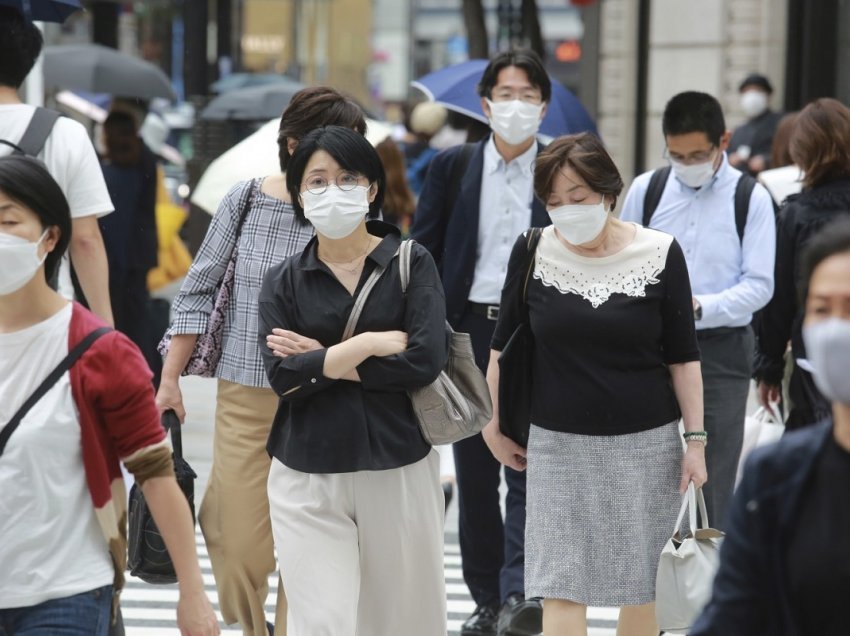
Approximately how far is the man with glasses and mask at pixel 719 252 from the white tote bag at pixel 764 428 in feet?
1.92

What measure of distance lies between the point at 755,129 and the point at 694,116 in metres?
8.53

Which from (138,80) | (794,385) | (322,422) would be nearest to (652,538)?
(322,422)

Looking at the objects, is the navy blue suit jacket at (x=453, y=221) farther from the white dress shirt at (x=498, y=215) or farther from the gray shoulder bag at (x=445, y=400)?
the gray shoulder bag at (x=445, y=400)

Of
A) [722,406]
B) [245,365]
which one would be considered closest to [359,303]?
[245,365]

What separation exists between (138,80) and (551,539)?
12905 millimetres

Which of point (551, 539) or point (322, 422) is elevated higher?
point (322, 422)

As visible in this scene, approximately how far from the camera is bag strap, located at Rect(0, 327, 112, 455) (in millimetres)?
3793

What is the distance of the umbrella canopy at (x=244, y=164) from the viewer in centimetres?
798

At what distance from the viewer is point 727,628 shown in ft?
9.74

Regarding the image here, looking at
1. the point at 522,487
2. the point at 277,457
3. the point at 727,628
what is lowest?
the point at 522,487

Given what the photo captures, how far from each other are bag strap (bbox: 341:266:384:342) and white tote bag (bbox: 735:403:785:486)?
2705mm

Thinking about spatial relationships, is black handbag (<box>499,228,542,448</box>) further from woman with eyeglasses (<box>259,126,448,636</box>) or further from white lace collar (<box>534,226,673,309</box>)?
woman with eyeglasses (<box>259,126,448,636</box>)

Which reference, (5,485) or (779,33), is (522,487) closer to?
(5,485)

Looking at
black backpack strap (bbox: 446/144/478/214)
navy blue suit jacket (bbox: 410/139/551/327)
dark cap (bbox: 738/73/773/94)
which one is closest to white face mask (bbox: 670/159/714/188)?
navy blue suit jacket (bbox: 410/139/551/327)
